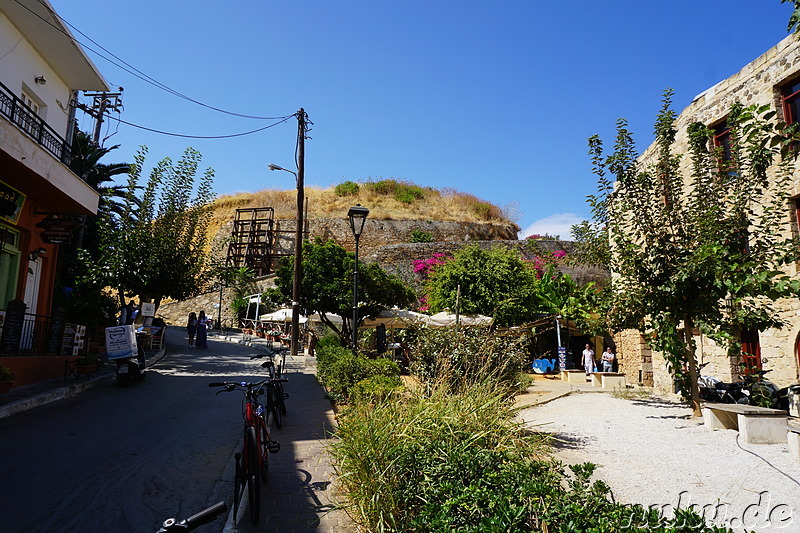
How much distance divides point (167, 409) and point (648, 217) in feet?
30.8

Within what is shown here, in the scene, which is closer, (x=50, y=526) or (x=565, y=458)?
(x=50, y=526)

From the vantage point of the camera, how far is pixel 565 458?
6.22 metres

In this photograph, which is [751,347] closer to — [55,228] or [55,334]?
[55,334]

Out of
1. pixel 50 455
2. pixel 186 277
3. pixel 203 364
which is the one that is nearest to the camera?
pixel 50 455

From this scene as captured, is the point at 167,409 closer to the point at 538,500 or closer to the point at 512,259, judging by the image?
the point at 538,500

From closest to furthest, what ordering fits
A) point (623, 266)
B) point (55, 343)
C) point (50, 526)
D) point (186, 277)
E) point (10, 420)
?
point (50, 526) < point (10, 420) < point (623, 266) < point (55, 343) < point (186, 277)

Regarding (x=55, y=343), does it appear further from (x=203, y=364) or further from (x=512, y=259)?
(x=512, y=259)

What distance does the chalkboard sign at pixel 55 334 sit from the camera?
37.3 ft

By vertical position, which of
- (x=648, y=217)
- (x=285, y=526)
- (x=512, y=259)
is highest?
(x=512, y=259)

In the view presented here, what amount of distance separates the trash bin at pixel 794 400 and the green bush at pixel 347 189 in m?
51.1

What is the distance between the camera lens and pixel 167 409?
9.14 meters

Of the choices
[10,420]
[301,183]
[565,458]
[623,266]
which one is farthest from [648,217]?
[301,183]

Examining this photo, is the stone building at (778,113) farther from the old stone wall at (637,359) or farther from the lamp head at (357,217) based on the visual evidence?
the lamp head at (357,217)

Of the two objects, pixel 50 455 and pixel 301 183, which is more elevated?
pixel 301 183
